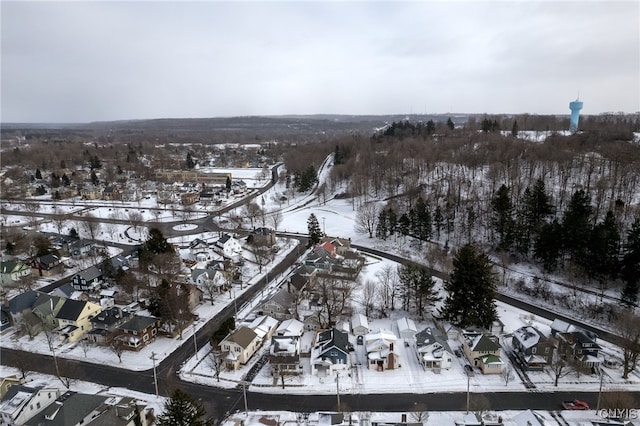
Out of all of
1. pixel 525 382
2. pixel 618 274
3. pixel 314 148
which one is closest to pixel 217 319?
pixel 525 382

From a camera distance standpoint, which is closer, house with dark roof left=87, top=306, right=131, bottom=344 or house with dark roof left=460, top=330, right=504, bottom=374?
house with dark roof left=460, top=330, right=504, bottom=374

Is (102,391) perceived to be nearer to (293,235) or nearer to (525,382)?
(525,382)

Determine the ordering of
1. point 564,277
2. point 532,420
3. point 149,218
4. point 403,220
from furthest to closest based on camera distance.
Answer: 1. point 149,218
2. point 403,220
3. point 564,277
4. point 532,420

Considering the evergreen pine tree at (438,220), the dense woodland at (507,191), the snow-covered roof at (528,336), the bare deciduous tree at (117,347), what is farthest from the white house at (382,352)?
the evergreen pine tree at (438,220)

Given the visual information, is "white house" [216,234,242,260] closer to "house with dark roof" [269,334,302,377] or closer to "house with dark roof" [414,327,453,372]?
"house with dark roof" [269,334,302,377]

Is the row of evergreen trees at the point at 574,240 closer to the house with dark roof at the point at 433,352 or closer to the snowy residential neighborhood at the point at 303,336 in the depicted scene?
the snowy residential neighborhood at the point at 303,336

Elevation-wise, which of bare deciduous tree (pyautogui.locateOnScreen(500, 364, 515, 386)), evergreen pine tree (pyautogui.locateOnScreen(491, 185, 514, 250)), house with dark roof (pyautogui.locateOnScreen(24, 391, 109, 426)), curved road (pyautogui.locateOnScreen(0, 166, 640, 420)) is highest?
evergreen pine tree (pyautogui.locateOnScreen(491, 185, 514, 250))

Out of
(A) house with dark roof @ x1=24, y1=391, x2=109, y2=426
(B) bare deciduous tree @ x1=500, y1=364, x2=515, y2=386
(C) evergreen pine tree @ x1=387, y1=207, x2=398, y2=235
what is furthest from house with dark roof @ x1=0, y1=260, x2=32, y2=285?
(B) bare deciduous tree @ x1=500, y1=364, x2=515, y2=386
